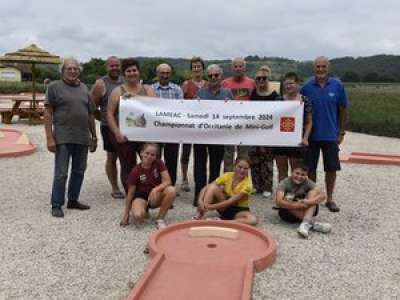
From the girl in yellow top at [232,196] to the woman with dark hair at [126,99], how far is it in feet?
4.24

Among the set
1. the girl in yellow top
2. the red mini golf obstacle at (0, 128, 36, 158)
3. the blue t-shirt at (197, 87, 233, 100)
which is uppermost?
the blue t-shirt at (197, 87, 233, 100)

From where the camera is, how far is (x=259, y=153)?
8.05m

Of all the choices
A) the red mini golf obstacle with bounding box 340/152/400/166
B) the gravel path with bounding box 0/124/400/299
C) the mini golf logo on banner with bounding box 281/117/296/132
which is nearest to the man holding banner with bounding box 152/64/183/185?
the gravel path with bounding box 0/124/400/299

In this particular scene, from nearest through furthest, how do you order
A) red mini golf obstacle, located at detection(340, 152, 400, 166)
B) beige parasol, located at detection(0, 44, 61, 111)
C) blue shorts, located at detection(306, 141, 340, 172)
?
blue shorts, located at detection(306, 141, 340, 172), red mini golf obstacle, located at detection(340, 152, 400, 166), beige parasol, located at detection(0, 44, 61, 111)

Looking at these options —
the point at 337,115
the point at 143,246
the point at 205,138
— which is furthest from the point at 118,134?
the point at 337,115

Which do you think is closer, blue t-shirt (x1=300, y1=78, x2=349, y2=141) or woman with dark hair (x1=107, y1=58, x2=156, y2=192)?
woman with dark hair (x1=107, y1=58, x2=156, y2=192)

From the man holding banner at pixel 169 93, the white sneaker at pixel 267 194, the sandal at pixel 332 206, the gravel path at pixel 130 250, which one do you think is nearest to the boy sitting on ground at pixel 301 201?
the gravel path at pixel 130 250

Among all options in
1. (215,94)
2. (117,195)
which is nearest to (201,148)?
(215,94)

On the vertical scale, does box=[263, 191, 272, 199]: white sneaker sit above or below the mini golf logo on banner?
below

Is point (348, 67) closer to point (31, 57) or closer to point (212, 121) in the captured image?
point (31, 57)

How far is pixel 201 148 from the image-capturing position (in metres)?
7.35

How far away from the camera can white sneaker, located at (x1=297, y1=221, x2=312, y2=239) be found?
6.05 metres

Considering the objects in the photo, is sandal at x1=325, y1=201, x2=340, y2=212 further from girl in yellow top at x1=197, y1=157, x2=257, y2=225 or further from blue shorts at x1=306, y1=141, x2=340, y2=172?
girl in yellow top at x1=197, y1=157, x2=257, y2=225

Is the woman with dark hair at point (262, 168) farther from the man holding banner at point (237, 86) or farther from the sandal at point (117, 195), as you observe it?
the sandal at point (117, 195)
